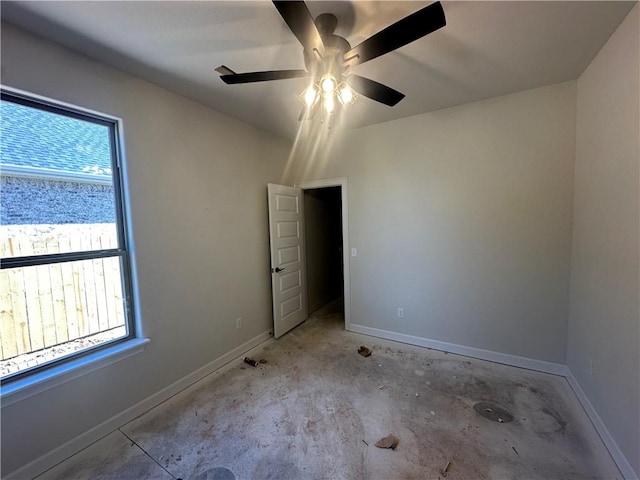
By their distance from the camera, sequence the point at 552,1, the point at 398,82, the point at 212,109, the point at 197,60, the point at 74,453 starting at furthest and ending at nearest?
the point at 212,109
the point at 398,82
the point at 197,60
the point at 74,453
the point at 552,1

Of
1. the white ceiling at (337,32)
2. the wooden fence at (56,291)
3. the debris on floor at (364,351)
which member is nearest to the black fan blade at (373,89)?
the white ceiling at (337,32)

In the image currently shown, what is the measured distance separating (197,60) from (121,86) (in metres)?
0.64

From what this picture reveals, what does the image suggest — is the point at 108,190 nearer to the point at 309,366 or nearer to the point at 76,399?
the point at 76,399

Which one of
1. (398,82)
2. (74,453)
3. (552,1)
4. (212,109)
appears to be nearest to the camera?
(552,1)

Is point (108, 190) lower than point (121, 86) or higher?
lower

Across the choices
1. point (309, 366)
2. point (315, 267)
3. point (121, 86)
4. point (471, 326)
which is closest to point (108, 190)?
point (121, 86)

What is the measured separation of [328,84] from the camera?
1509 millimetres

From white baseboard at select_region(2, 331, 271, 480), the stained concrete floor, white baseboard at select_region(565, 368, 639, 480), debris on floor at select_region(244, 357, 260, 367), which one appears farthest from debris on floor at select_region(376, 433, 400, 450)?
white baseboard at select_region(2, 331, 271, 480)

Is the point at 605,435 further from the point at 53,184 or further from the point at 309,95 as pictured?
the point at 53,184

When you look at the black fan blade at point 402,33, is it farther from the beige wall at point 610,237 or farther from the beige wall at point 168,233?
the beige wall at point 168,233

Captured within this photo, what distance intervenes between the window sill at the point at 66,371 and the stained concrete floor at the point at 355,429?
52 cm

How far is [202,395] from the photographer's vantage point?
2.35 meters

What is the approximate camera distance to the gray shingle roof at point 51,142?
1.59 metres

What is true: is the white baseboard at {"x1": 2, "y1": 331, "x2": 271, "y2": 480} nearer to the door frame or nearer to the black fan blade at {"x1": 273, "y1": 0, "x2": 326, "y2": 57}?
the door frame
